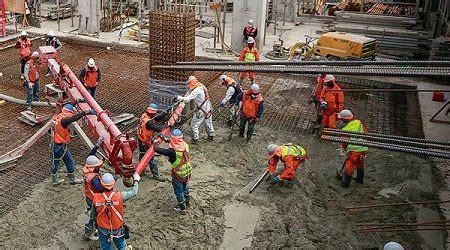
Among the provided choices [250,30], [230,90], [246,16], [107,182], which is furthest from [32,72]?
[246,16]

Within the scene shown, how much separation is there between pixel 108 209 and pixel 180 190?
185cm

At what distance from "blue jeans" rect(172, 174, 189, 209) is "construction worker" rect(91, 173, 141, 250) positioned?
1404 mm

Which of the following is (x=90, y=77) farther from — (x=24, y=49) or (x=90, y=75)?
(x=24, y=49)

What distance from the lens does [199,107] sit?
1020 centimetres

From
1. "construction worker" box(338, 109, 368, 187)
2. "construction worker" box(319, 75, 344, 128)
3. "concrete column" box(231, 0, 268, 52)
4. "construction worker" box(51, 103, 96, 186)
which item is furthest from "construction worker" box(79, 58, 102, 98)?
"concrete column" box(231, 0, 268, 52)

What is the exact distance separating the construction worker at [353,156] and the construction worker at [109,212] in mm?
4459

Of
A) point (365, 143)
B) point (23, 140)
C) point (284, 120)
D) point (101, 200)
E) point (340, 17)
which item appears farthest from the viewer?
point (340, 17)

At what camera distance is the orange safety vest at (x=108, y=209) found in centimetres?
595

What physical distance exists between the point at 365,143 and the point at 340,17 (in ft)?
55.7

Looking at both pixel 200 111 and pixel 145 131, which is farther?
pixel 200 111

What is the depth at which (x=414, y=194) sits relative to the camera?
8688 millimetres

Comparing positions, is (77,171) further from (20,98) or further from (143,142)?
Answer: (20,98)

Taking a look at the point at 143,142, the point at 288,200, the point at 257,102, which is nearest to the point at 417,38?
the point at 257,102

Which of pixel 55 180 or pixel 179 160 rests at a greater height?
pixel 179 160
